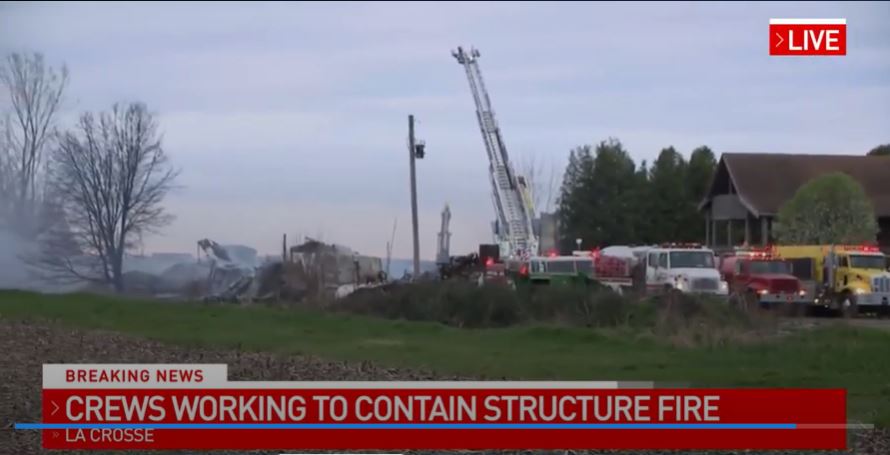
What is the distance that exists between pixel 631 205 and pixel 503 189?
51.2 ft

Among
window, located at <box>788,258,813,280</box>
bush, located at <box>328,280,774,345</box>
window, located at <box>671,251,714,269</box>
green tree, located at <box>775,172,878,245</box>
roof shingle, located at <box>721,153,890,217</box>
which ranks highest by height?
roof shingle, located at <box>721,153,890,217</box>

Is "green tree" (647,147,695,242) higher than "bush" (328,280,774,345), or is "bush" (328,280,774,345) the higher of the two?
"green tree" (647,147,695,242)

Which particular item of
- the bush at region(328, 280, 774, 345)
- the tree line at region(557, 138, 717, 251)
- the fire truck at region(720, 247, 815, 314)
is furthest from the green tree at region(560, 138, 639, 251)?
the bush at region(328, 280, 774, 345)

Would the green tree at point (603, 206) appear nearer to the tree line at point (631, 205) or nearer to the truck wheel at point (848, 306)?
the tree line at point (631, 205)

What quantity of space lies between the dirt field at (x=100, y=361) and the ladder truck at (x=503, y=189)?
31.7 metres

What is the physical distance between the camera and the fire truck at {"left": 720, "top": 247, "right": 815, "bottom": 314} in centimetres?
3778

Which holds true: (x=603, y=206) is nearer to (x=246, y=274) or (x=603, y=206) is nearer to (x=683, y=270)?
(x=683, y=270)

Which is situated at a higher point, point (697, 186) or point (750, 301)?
point (697, 186)

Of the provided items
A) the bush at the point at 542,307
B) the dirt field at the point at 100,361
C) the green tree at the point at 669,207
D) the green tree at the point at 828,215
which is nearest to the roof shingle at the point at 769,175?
the green tree at the point at 828,215

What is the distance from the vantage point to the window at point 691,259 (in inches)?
1480

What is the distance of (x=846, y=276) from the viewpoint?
128ft

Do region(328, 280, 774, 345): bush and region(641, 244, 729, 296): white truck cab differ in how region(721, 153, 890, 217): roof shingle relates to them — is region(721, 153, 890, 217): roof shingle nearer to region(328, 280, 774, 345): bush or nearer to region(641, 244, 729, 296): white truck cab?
region(641, 244, 729, 296): white truck cab

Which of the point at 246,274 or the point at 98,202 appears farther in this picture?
the point at 246,274

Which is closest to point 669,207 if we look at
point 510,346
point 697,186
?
point 697,186
